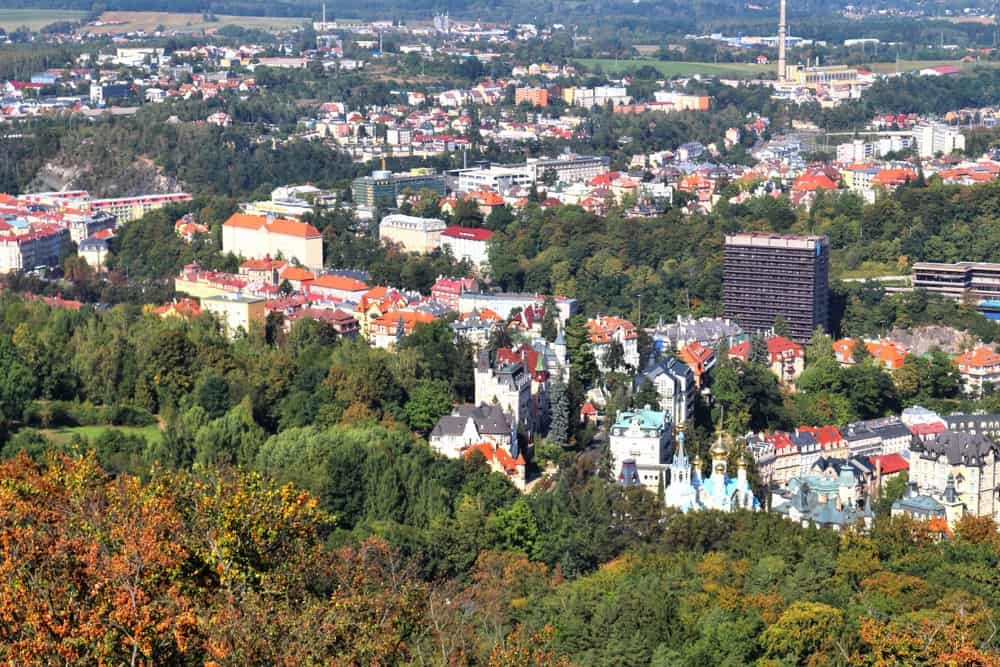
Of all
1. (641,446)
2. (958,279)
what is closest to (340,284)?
(958,279)

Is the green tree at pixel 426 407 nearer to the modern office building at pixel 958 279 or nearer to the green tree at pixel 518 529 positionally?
the green tree at pixel 518 529

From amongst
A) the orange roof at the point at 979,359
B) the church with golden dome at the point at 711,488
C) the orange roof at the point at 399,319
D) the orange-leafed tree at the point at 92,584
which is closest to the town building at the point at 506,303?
the orange roof at the point at 399,319

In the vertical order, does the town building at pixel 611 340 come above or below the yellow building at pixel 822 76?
below

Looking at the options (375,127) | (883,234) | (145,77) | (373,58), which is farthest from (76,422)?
(373,58)

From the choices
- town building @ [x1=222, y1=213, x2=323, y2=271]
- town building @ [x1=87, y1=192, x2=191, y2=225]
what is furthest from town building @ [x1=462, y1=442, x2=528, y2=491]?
town building @ [x1=87, y1=192, x2=191, y2=225]

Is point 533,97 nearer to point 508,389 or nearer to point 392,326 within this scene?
point 392,326

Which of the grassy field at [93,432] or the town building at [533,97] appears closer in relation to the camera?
the grassy field at [93,432]

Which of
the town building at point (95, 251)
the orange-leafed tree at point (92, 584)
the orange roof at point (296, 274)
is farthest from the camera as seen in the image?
the town building at point (95, 251)

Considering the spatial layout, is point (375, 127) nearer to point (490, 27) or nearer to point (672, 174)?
point (672, 174)
